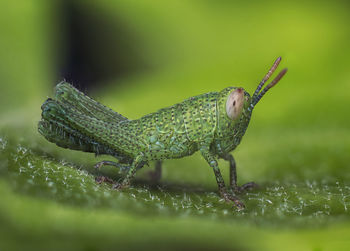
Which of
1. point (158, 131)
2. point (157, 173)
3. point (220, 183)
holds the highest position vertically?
point (158, 131)

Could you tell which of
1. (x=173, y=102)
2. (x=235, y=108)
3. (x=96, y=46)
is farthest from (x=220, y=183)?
(x=96, y=46)

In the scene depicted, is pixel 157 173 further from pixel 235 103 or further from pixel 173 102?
pixel 173 102

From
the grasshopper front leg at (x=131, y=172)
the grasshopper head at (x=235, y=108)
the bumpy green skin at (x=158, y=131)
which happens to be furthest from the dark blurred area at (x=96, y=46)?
the grasshopper head at (x=235, y=108)

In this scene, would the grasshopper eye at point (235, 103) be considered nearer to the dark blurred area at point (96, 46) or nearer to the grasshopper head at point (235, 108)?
the grasshopper head at point (235, 108)

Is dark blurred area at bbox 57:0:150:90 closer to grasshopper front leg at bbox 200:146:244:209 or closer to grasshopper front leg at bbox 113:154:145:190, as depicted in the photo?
grasshopper front leg at bbox 113:154:145:190

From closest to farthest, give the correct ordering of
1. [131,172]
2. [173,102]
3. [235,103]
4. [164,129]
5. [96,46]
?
[131,172]
[235,103]
[164,129]
[173,102]
[96,46]
